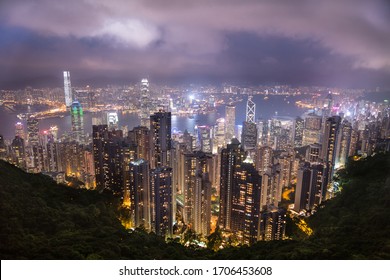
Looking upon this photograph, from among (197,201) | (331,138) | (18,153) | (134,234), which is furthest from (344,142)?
(18,153)

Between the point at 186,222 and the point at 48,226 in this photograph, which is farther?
the point at 186,222

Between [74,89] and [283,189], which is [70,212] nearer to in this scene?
[74,89]

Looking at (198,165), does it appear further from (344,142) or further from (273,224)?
(344,142)

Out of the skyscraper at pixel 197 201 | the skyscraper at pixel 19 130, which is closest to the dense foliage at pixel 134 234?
the skyscraper at pixel 197 201

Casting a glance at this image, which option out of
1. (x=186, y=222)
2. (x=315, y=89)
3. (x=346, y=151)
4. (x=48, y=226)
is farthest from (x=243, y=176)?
(x=346, y=151)

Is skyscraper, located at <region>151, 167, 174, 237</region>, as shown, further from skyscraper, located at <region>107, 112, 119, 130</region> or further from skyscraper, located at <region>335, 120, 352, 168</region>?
skyscraper, located at <region>335, 120, 352, 168</region>

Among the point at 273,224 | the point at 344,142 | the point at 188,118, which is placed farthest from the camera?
the point at 344,142
